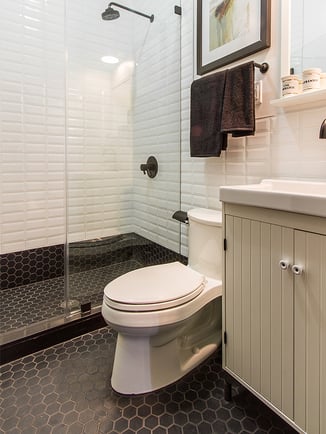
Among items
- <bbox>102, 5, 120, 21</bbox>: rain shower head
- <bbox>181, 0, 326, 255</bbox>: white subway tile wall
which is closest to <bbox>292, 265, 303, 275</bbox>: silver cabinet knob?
<bbox>181, 0, 326, 255</bbox>: white subway tile wall

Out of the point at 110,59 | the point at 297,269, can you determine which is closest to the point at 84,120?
the point at 110,59

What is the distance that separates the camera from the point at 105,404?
49.1 inches

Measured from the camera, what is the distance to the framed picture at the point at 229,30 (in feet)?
4.62

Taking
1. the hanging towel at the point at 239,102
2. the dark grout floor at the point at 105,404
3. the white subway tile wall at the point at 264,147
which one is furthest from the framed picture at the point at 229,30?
the dark grout floor at the point at 105,404

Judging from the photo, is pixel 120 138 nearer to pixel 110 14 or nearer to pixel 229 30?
pixel 110 14

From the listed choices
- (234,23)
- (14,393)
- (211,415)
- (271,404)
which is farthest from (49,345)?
(234,23)

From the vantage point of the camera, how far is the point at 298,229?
35.8 inches

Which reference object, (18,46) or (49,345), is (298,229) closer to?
(49,345)

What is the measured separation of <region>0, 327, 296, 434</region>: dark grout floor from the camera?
1.14m

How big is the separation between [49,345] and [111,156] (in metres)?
1.39

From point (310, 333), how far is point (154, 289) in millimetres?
627

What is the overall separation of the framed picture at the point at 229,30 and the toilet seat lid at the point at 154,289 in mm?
1143

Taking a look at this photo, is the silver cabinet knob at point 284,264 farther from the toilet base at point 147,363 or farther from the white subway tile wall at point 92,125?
the white subway tile wall at point 92,125

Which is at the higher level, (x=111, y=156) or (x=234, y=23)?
(x=234, y=23)
